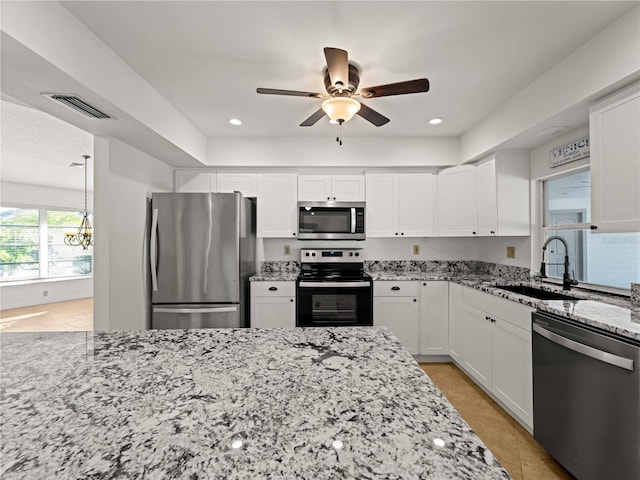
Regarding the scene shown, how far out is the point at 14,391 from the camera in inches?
30.0

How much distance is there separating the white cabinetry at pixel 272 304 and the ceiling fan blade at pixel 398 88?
199 centimetres

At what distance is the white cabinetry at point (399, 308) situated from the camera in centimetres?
313

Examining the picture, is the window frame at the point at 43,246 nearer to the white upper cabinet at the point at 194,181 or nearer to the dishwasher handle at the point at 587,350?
the white upper cabinet at the point at 194,181

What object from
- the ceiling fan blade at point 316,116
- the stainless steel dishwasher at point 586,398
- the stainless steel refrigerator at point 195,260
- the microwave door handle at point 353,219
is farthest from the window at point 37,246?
the stainless steel dishwasher at point 586,398

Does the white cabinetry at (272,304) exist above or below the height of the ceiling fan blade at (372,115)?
below

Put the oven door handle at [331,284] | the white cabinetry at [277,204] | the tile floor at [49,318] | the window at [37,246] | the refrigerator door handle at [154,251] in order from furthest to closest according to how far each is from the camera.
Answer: the window at [37,246] → the tile floor at [49,318] → the white cabinetry at [277,204] → the oven door handle at [331,284] → the refrigerator door handle at [154,251]

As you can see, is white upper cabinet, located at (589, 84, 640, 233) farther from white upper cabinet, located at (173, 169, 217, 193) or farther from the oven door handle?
white upper cabinet, located at (173, 169, 217, 193)

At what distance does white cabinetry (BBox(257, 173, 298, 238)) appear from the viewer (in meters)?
3.46

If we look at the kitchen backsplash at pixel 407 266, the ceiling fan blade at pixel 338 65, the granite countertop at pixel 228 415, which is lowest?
the granite countertop at pixel 228 415

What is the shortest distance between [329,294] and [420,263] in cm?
138

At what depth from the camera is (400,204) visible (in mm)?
3469

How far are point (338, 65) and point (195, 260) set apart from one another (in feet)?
6.94

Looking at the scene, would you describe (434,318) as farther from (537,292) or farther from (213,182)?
(213,182)

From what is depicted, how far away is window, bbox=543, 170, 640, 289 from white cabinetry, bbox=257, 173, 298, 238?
8.31 feet
